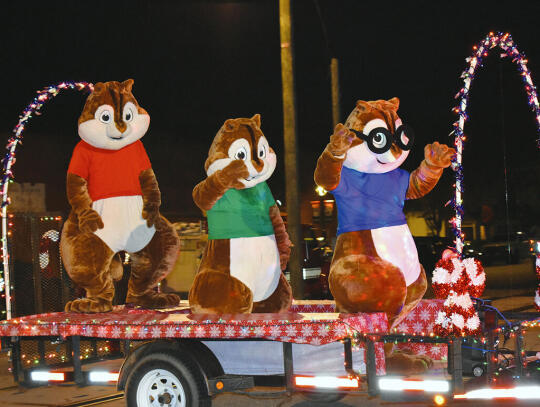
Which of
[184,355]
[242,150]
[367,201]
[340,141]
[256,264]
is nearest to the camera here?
[184,355]

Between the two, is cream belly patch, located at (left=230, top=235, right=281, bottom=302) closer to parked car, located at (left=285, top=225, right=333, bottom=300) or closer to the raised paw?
the raised paw

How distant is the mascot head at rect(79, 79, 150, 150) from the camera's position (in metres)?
6.57

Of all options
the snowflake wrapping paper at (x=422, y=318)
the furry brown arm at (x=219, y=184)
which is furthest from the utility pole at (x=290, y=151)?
the furry brown arm at (x=219, y=184)

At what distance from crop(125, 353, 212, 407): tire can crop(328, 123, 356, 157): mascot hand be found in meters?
2.09

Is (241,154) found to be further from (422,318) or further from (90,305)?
(422,318)

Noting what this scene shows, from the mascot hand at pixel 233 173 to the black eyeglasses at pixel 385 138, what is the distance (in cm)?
103

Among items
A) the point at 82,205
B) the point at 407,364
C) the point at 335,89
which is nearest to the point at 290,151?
the point at 82,205

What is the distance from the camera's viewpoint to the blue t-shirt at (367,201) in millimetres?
5719

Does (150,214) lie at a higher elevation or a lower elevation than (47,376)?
higher

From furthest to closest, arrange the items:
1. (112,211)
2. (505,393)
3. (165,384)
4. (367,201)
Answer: (112,211)
(367,201)
(165,384)
(505,393)

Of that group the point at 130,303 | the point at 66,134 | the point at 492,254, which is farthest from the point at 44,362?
the point at 492,254

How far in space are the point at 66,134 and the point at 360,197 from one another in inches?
779

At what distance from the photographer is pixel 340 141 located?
5.55 meters

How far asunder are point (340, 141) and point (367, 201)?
598 millimetres
